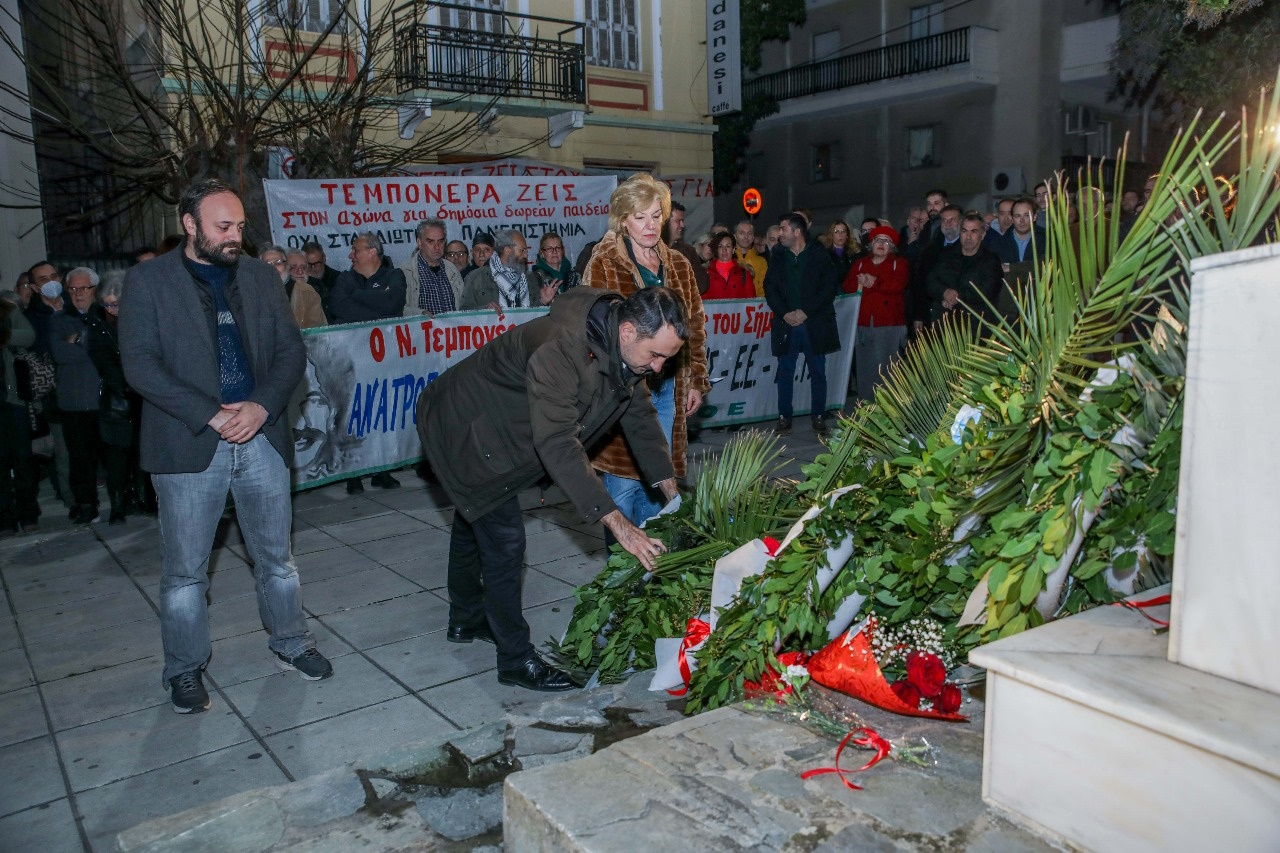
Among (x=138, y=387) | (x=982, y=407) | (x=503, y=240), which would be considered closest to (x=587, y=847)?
(x=982, y=407)

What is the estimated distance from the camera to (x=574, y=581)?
227 inches

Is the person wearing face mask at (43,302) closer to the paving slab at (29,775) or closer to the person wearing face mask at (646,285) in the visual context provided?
the paving slab at (29,775)

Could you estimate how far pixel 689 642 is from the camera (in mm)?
3588

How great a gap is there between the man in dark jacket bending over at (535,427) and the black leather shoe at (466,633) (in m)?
0.03

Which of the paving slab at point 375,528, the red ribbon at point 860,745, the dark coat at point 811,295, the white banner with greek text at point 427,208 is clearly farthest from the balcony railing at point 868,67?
the red ribbon at point 860,745

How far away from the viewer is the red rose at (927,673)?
2871 mm

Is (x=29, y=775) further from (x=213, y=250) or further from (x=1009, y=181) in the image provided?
(x=1009, y=181)

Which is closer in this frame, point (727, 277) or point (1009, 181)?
point (727, 277)

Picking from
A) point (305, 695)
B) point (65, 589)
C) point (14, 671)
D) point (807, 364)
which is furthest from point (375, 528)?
point (807, 364)

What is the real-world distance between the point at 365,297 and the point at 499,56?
489 inches

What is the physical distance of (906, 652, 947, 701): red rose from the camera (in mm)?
2871

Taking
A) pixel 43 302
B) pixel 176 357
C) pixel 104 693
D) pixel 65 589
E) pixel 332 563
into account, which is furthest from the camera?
pixel 43 302

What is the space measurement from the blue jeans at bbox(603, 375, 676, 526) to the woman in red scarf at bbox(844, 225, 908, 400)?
18.4ft

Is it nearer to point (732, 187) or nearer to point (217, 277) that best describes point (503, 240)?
point (217, 277)
